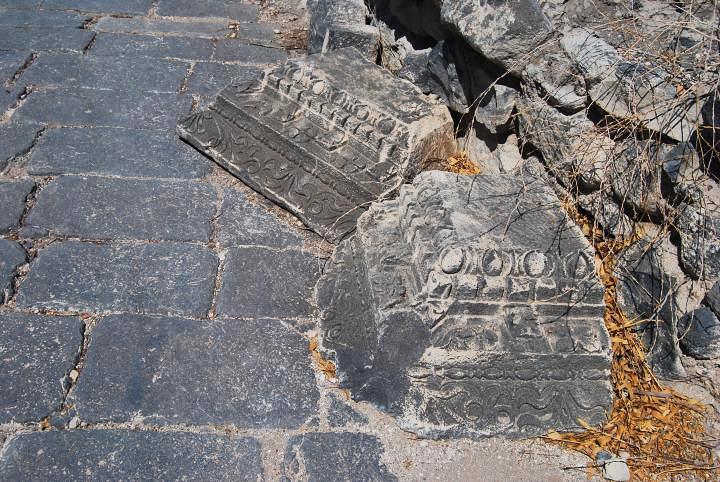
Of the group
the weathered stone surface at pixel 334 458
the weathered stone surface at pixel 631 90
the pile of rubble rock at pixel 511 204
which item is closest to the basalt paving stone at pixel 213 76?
the pile of rubble rock at pixel 511 204

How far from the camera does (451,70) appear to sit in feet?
11.2

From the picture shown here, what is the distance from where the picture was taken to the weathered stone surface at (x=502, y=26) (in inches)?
111

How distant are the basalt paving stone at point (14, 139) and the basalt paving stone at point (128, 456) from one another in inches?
66.1

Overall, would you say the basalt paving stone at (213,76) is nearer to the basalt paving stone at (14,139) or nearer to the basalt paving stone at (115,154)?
the basalt paving stone at (115,154)

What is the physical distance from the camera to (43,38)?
443cm

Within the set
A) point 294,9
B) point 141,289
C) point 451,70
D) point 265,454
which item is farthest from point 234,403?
point 294,9

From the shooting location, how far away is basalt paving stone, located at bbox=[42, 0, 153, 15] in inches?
193

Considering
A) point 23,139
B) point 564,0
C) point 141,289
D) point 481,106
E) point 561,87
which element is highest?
point 564,0

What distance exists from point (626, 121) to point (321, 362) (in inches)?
56.2

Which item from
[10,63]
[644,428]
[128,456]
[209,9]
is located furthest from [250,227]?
[209,9]

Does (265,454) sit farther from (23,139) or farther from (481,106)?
(23,139)

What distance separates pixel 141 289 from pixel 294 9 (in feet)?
10.5

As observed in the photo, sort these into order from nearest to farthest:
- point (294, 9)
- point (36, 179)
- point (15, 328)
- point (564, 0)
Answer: point (15, 328)
point (564, 0)
point (36, 179)
point (294, 9)

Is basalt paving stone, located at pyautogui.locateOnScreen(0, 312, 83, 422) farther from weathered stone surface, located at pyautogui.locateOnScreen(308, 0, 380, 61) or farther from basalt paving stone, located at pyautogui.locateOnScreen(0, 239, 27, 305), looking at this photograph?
weathered stone surface, located at pyautogui.locateOnScreen(308, 0, 380, 61)
